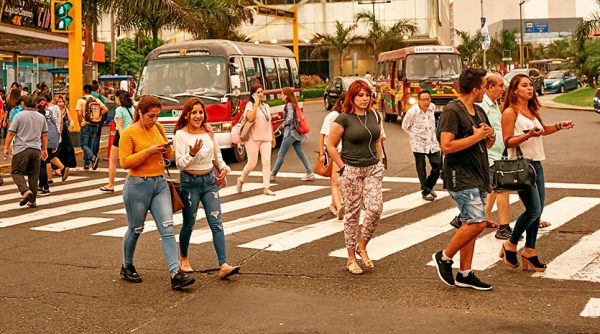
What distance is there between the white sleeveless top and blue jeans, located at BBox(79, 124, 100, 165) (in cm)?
1249

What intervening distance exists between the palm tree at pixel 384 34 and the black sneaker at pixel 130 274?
191 feet

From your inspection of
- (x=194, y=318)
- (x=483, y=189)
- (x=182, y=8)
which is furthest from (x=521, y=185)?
(x=182, y=8)

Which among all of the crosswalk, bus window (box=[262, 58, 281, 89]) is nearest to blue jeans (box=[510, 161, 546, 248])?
the crosswalk

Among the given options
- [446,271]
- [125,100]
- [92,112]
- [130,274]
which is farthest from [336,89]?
[446,271]

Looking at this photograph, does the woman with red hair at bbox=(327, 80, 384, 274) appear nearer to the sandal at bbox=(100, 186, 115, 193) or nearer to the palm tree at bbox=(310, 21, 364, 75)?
the sandal at bbox=(100, 186, 115, 193)

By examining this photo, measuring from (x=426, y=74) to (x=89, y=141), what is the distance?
40.2 ft

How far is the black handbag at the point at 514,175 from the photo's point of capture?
752 centimetres

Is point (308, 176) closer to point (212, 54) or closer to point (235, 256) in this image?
point (212, 54)

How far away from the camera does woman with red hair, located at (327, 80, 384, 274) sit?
809 cm

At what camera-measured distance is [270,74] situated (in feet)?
73.7

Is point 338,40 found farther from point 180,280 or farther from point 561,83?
point 180,280

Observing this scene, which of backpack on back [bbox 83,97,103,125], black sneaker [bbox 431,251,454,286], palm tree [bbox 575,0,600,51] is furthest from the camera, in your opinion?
palm tree [bbox 575,0,600,51]

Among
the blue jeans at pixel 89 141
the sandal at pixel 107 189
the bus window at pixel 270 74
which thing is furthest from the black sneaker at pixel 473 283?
the bus window at pixel 270 74

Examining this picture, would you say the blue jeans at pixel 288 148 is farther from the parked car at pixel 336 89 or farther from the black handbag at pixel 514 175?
the parked car at pixel 336 89
